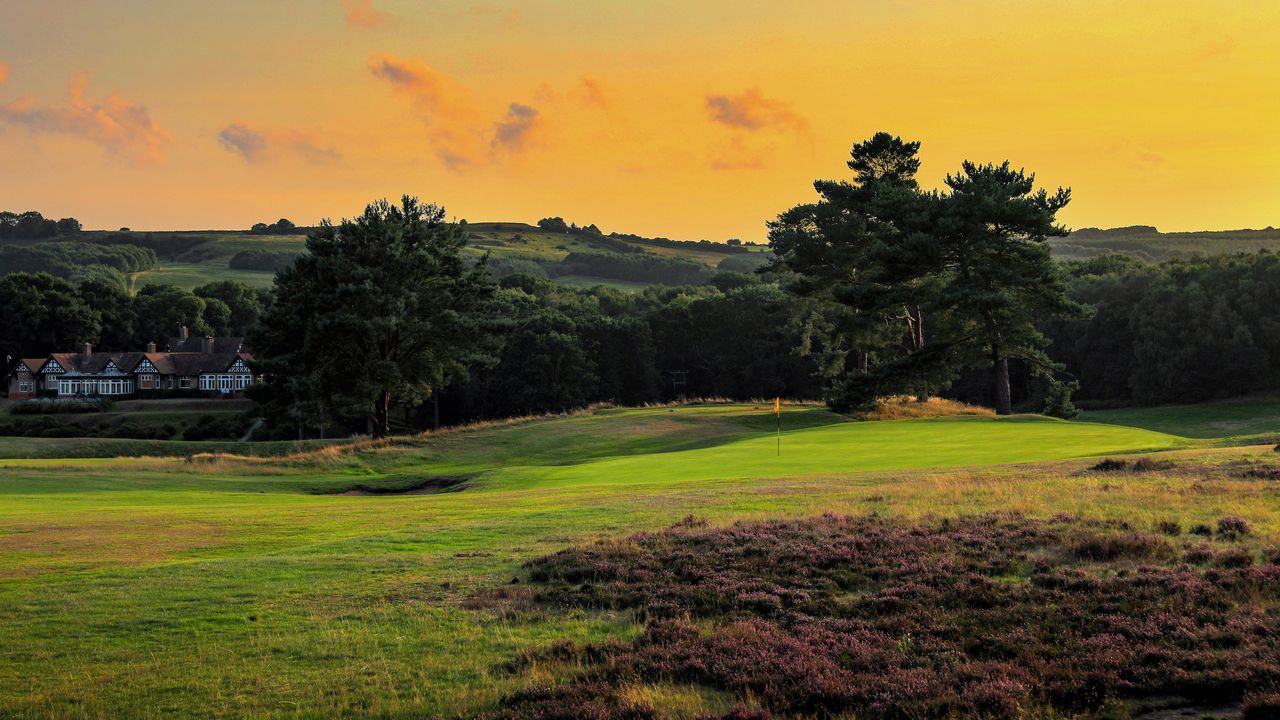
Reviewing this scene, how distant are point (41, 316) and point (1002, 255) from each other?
114057 millimetres

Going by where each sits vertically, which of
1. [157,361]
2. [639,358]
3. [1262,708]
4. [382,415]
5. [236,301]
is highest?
[236,301]

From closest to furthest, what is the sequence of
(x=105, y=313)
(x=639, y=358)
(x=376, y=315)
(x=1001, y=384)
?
(x=1001, y=384) < (x=376, y=315) < (x=639, y=358) < (x=105, y=313)

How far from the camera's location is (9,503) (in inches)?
980

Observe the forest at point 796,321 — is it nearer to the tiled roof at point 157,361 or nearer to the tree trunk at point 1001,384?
the tree trunk at point 1001,384

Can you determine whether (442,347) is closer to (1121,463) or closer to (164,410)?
(1121,463)

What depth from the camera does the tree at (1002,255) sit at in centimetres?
4962

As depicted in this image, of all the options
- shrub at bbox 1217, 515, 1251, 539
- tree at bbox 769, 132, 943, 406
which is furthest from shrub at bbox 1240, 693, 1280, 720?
tree at bbox 769, 132, 943, 406

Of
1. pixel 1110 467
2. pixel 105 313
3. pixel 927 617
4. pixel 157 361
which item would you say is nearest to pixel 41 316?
pixel 105 313

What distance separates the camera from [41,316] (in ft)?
384

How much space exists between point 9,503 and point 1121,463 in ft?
96.3

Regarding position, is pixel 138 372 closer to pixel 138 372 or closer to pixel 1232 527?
pixel 138 372

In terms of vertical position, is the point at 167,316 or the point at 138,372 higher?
the point at 167,316

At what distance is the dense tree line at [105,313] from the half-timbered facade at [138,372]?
148 inches

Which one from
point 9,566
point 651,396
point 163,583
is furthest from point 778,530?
point 651,396
